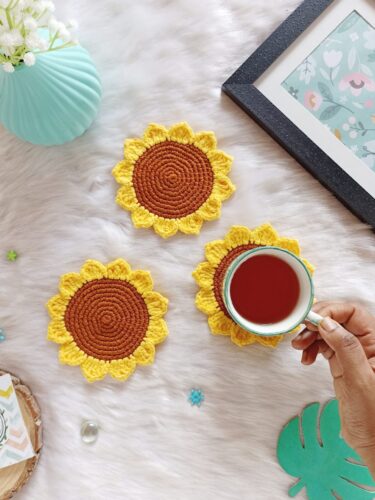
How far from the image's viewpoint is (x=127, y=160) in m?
0.79

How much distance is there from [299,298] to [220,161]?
229 mm

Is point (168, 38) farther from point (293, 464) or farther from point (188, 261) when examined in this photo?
point (293, 464)

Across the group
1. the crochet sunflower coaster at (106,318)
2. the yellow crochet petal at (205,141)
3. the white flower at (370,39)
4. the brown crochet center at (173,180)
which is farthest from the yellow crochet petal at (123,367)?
the white flower at (370,39)

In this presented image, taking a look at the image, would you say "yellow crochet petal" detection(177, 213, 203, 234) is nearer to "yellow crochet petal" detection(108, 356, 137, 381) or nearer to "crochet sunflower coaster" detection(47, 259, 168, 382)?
"crochet sunflower coaster" detection(47, 259, 168, 382)

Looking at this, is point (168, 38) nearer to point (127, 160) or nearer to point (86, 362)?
point (127, 160)

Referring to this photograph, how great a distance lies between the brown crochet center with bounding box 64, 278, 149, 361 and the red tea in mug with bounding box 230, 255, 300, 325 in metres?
0.15

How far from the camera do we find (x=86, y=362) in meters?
0.79

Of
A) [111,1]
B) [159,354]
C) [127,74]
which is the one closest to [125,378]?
[159,354]

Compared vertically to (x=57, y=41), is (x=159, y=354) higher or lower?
lower

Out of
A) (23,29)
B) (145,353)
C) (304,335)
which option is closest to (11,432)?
(145,353)

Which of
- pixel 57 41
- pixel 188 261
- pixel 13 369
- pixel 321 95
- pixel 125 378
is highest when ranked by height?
pixel 321 95

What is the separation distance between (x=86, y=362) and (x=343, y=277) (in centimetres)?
39

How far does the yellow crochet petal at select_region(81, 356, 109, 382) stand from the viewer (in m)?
0.78

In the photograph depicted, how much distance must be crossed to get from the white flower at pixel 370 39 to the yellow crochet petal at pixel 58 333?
0.59 meters
